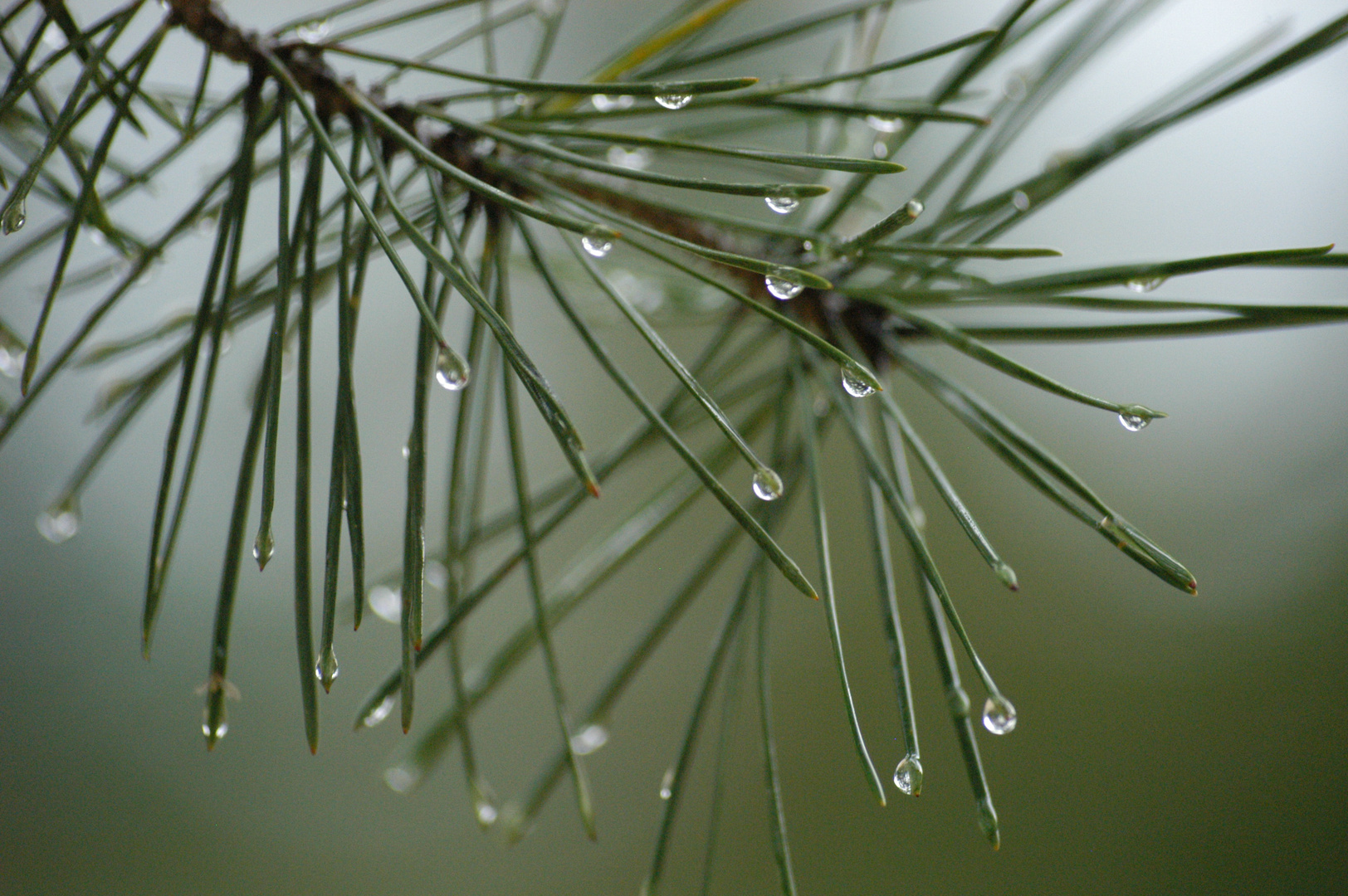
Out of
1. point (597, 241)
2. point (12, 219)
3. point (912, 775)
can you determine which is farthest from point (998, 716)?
point (12, 219)

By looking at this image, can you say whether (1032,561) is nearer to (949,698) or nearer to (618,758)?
(618,758)

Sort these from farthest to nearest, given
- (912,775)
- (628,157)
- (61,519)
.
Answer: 1. (628,157)
2. (61,519)
3. (912,775)

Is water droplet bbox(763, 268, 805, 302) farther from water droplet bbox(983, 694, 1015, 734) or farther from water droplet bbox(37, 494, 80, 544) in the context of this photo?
water droplet bbox(37, 494, 80, 544)

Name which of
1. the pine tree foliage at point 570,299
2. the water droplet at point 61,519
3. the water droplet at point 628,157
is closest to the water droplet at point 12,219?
the pine tree foliage at point 570,299

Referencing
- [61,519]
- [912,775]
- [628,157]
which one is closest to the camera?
[912,775]

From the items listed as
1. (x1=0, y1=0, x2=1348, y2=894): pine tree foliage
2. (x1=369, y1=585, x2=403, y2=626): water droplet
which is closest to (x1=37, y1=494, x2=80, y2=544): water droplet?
(x1=0, y1=0, x2=1348, y2=894): pine tree foliage

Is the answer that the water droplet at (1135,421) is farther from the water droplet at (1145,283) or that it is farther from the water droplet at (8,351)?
the water droplet at (8,351)

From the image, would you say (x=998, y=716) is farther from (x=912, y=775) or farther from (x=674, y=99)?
(x=674, y=99)
